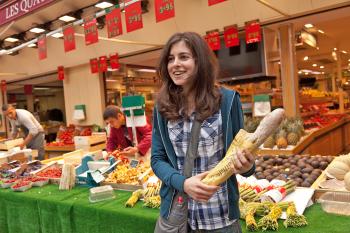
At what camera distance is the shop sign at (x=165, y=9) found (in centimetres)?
430

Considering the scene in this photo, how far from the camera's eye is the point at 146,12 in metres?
7.62

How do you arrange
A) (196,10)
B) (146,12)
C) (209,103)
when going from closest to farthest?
(209,103) → (196,10) → (146,12)

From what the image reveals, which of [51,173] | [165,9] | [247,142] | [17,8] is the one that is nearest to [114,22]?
[165,9]

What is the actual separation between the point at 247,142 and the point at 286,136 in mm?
4189

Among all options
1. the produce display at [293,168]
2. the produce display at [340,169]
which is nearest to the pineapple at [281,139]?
the produce display at [293,168]

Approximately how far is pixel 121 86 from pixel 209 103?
9.31 metres

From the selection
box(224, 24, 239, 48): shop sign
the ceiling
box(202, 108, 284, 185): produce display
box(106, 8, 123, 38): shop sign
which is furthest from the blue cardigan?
the ceiling

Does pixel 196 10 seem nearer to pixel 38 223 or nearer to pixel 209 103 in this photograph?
pixel 38 223

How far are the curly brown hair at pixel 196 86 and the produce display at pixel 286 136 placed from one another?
11.8 feet

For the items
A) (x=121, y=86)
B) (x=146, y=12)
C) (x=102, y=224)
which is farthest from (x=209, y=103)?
(x=121, y=86)

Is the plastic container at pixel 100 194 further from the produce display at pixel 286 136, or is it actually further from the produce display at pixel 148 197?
the produce display at pixel 286 136

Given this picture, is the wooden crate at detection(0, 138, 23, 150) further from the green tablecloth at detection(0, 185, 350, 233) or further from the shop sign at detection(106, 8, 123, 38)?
the green tablecloth at detection(0, 185, 350, 233)

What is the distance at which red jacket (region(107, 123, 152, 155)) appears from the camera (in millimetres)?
3958

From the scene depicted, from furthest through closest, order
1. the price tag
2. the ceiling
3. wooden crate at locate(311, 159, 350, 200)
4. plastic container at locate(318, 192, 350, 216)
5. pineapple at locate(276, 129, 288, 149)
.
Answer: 1. the ceiling
2. pineapple at locate(276, 129, 288, 149)
3. the price tag
4. wooden crate at locate(311, 159, 350, 200)
5. plastic container at locate(318, 192, 350, 216)
